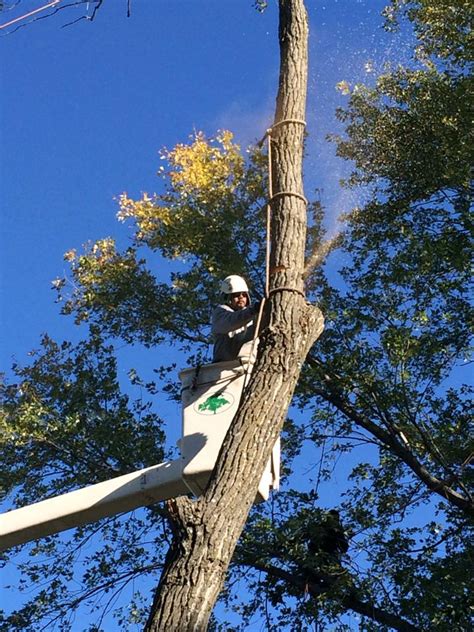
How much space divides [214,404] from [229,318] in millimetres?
531

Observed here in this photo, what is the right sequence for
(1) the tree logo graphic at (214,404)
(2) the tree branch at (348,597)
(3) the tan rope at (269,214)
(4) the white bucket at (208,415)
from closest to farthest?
(3) the tan rope at (269,214), (4) the white bucket at (208,415), (1) the tree logo graphic at (214,404), (2) the tree branch at (348,597)

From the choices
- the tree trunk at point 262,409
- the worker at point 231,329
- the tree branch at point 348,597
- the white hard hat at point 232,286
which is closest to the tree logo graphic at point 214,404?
the worker at point 231,329

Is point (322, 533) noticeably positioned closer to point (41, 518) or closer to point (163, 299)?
point (163, 299)

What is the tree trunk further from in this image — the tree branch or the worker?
the tree branch

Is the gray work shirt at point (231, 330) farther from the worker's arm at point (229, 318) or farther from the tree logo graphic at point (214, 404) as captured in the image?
the tree logo graphic at point (214, 404)

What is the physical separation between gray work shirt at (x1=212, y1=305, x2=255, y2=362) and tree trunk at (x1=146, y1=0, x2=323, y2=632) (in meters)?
0.71

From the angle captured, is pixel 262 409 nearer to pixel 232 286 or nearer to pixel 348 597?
pixel 232 286

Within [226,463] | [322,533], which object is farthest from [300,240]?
[322,533]

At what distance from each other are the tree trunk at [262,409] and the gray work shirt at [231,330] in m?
0.71

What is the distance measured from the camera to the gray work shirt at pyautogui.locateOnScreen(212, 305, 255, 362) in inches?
188

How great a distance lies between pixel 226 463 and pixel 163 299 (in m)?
7.90

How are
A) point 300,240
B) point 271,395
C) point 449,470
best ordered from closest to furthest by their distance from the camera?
point 271,395, point 300,240, point 449,470

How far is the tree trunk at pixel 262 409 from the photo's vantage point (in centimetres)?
292

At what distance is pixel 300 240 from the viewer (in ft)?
13.5
